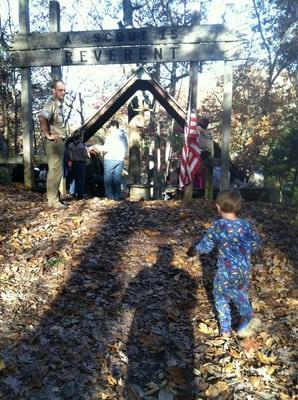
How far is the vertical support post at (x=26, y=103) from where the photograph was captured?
847 centimetres

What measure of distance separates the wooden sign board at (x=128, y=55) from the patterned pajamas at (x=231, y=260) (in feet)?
16.8

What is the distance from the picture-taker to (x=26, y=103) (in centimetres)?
879

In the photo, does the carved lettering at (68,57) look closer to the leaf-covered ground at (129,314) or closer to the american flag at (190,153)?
the american flag at (190,153)

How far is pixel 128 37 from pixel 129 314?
593cm

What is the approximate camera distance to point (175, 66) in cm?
2592

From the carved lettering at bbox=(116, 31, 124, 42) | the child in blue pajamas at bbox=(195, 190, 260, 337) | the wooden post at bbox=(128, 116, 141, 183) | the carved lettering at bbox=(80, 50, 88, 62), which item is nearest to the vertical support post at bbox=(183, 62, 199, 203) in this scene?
the carved lettering at bbox=(116, 31, 124, 42)

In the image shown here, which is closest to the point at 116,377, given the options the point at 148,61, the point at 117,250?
the point at 117,250

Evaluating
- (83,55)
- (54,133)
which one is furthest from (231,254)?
(83,55)

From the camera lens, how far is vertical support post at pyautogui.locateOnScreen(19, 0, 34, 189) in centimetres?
847

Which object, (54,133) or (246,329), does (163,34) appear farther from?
(246,329)

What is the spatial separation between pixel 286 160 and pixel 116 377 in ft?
45.1

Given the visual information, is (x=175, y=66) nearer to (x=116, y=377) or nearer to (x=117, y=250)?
(x=117, y=250)

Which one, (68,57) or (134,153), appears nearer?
(68,57)

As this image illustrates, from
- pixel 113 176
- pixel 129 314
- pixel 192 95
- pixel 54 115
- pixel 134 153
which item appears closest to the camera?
pixel 129 314
